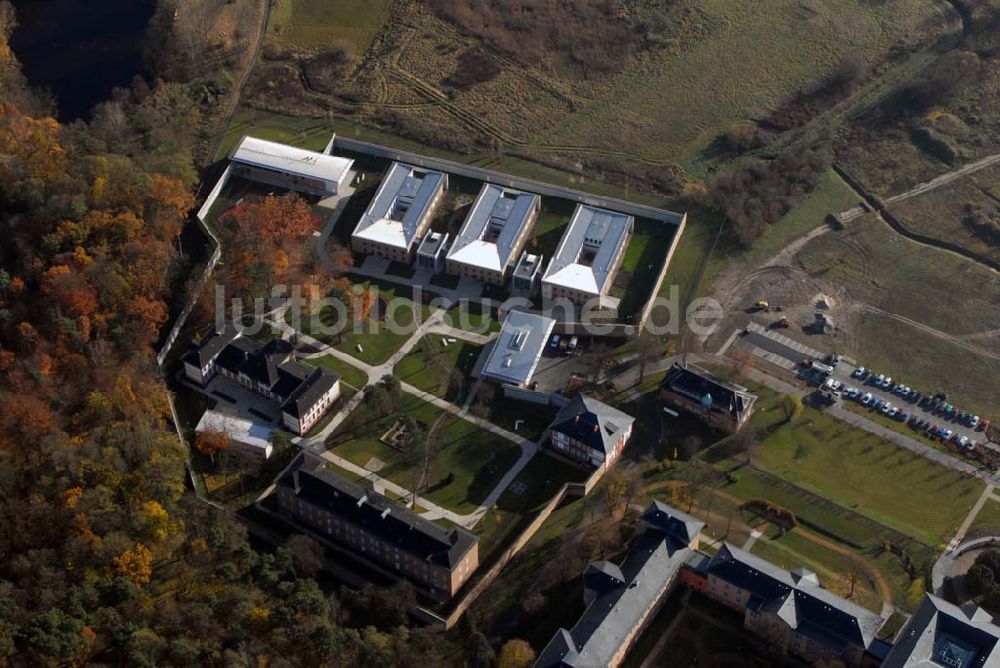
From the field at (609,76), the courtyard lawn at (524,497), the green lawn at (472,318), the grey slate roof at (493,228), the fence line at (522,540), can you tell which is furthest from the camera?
the field at (609,76)

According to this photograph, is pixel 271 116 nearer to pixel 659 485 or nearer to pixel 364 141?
pixel 364 141

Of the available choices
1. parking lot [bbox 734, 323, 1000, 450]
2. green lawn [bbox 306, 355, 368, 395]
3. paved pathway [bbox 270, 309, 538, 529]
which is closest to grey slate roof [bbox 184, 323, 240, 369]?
paved pathway [bbox 270, 309, 538, 529]

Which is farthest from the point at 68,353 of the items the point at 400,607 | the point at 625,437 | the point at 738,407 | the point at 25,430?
the point at 738,407

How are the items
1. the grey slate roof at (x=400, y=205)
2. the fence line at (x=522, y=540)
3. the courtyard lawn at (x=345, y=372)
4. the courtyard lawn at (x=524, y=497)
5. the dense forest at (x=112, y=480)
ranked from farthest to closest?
the grey slate roof at (x=400, y=205)
the courtyard lawn at (x=345, y=372)
the courtyard lawn at (x=524, y=497)
the fence line at (x=522, y=540)
the dense forest at (x=112, y=480)

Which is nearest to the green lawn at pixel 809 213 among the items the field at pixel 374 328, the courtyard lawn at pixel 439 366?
the courtyard lawn at pixel 439 366

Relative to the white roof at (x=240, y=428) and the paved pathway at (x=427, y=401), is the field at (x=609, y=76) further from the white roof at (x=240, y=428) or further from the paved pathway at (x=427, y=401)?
the white roof at (x=240, y=428)

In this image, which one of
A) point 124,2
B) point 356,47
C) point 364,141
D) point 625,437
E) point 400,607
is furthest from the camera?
point 124,2
